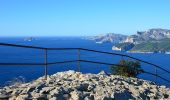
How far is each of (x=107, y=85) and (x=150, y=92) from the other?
4.04 ft

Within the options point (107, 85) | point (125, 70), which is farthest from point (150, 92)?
point (125, 70)

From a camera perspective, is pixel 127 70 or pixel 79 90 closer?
pixel 79 90

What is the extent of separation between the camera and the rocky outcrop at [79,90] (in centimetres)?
779

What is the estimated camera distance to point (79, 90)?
28.9 ft

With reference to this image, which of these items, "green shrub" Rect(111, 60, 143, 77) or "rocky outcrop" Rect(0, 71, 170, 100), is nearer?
"rocky outcrop" Rect(0, 71, 170, 100)

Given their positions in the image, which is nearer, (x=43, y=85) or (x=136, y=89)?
(x=43, y=85)

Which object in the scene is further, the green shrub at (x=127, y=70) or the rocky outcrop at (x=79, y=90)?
the green shrub at (x=127, y=70)

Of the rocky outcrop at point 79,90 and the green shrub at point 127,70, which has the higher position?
the rocky outcrop at point 79,90

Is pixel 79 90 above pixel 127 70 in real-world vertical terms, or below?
above

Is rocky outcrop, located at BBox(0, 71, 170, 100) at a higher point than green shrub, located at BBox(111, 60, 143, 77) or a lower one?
higher

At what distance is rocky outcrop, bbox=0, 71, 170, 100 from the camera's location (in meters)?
7.79

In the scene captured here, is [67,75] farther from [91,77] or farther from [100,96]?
[100,96]

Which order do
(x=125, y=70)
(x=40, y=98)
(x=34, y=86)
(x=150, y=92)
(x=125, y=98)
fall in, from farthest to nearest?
(x=125, y=70)
(x=150, y=92)
(x=125, y=98)
(x=34, y=86)
(x=40, y=98)

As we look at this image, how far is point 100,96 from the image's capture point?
833 centimetres
